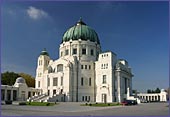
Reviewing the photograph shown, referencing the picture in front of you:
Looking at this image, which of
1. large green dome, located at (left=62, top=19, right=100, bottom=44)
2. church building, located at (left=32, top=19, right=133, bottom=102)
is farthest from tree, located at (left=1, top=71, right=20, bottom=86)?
large green dome, located at (left=62, top=19, right=100, bottom=44)

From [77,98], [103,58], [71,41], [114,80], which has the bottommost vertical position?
[77,98]

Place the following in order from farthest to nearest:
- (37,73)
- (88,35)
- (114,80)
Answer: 1. (37,73)
2. (88,35)
3. (114,80)

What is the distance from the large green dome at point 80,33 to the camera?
2719 inches

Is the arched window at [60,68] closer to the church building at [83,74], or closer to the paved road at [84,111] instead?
the church building at [83,74]

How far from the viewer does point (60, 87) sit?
204 ft

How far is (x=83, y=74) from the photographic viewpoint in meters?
63.5

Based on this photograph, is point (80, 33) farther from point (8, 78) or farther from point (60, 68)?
point (8, 78)

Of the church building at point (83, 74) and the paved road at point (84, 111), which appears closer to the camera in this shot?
the paved road at point (84, 111)

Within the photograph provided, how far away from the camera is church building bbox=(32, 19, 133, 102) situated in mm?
59938

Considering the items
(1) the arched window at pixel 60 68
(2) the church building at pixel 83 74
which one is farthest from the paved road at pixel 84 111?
(1) the arched window at pixel 60 68

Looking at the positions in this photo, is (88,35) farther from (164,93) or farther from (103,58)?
(164,93)

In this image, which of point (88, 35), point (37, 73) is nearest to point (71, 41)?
point (88, 35)

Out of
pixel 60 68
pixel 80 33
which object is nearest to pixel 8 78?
pixel 60 68

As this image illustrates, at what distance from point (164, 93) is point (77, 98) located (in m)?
37.9
